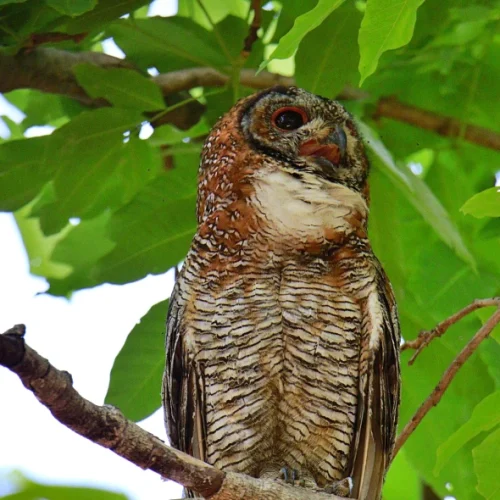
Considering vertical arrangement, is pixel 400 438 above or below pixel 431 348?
below

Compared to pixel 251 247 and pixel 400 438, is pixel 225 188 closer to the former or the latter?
pixel 251 247

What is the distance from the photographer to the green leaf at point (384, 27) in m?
1.93

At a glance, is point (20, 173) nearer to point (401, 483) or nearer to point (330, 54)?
point (330, 54)

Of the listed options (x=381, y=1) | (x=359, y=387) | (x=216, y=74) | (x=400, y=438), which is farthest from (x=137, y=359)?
(x=381, y=1)

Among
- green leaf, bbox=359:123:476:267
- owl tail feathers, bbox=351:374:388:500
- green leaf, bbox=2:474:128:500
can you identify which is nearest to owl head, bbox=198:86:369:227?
green leaf, bbox=359:123:476:267

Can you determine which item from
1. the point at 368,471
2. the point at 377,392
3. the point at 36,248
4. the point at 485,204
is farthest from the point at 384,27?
the point at 36,248

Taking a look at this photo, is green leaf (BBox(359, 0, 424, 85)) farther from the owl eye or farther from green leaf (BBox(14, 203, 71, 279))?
green leaf (BBox(14, 203, 71, 279))

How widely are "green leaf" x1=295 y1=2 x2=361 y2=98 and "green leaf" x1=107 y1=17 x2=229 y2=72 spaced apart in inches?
18.8

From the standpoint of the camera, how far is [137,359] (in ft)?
9.93

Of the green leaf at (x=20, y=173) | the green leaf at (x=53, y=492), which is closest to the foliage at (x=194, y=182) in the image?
the green leaf at (x=20, y=173)

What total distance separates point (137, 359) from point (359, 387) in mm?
784

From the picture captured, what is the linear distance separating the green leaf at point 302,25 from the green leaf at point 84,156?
1.20 m

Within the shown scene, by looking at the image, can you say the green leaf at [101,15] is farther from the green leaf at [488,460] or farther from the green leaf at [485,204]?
the green leaf at [488,460]

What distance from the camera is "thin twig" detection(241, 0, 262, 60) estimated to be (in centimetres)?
328
